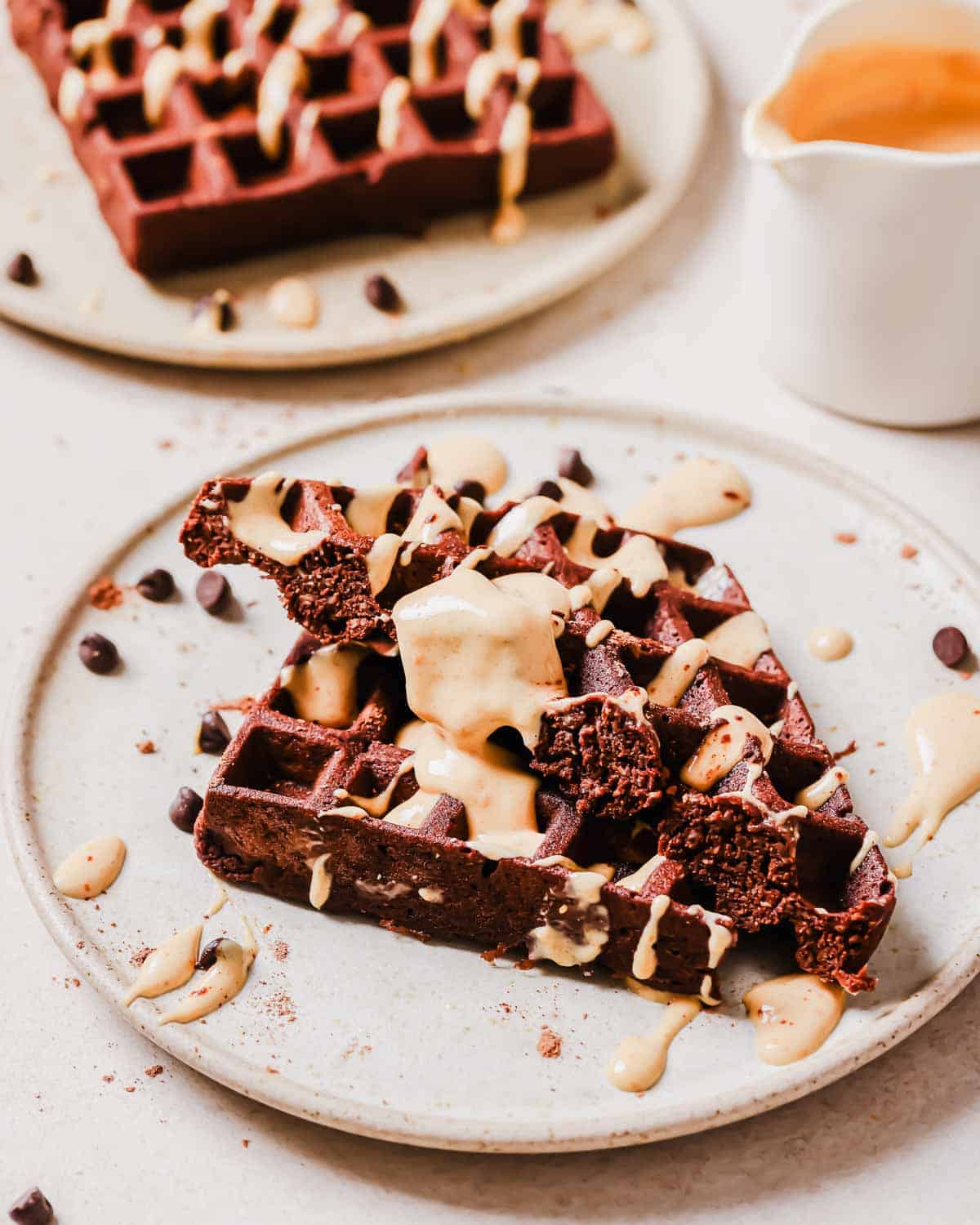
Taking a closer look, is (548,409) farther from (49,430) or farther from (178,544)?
(49,430)

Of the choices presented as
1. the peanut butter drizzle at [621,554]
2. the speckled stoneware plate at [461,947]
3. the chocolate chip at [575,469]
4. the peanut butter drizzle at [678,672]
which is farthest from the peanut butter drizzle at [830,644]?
the chocolate chip at [575,469]

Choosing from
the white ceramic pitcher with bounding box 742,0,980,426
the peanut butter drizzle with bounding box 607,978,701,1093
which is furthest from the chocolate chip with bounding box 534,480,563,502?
the peanut butter drizzle with bounding box 607,978,701,1093

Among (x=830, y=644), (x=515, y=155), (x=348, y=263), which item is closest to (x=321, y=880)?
(x=830, y=644)

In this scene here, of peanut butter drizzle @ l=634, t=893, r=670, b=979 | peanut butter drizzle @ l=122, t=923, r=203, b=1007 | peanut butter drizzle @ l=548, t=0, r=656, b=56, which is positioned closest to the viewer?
peanut butter drizzle @ l=634, t=893, r=670, b=979

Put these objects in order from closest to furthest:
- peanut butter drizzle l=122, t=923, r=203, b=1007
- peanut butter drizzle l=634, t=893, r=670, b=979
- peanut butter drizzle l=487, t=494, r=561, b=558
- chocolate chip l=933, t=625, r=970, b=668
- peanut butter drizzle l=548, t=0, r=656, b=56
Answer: peanut butter drizzle l=634, t=893, r=670, b=979
peanut butter drizzle l=122, t=923, r=203, b=1007
peanut butter drizzle l=487, t=494, r=561, b=558
chocolate chip l=933, t=625, r=970, b=668
peanut butter drizzle l=548, t=0, r=656, b=56

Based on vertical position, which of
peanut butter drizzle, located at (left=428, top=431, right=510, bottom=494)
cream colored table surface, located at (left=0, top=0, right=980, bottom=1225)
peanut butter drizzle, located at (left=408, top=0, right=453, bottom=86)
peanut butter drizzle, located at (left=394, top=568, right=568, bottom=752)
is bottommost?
cream colored table surface, located at (left=0, top=0, right=980, bottom=1225)

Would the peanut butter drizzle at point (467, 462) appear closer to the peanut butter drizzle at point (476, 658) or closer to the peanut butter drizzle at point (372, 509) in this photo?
the peanut butter drizzle at point (372, 509)

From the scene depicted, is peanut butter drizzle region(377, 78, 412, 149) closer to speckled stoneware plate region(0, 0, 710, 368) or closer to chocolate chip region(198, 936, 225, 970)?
speckled stoneware plate region(0, 0, 710, 368)

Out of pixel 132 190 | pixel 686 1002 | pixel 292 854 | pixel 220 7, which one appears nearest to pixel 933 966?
pixel 686 1002

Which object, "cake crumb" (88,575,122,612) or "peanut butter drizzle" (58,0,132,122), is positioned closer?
"cake crumb" (88,575,122,612)
